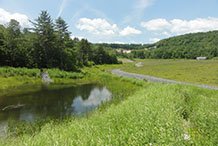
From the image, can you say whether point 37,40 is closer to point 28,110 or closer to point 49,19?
point 49,19

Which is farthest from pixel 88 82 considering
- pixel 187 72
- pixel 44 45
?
pixel 187 72

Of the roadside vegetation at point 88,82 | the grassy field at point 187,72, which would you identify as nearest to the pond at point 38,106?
the roadside vegetation at point 88,82

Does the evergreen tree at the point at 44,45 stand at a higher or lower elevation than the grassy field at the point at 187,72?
higher

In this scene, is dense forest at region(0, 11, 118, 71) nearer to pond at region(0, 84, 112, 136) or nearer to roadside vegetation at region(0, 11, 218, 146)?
roadside vegetation at region(0, 11, 218, 146)

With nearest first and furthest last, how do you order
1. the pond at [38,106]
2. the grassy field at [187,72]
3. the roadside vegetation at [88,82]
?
the roadside vegetation at [88,82]
the pond at [38,106]
the grassy field at [187,72]

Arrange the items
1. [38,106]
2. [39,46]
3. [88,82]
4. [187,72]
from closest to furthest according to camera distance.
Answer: [38,106] < [88,82] < [39,46] < [187,72]

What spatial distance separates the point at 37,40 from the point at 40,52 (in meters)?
2.99

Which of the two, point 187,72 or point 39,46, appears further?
point 187,72

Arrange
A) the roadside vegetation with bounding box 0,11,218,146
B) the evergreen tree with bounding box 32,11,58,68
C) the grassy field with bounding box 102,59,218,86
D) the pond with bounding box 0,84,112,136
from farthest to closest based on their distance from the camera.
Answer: the evergreen tree with bounding box 32,11,58,68 < the grassy field with bounding box 102,59,218,86 < the pond with bounding box 0,84,112,136 < the roadside vegetation with bounding box 0,11,218,146

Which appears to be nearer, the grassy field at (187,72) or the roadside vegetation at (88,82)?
the roadside vegetation at (88,82)

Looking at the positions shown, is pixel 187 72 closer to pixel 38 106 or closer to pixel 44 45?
pixel 44 45

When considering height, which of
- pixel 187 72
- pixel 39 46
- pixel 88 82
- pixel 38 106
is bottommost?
pixel 187 72

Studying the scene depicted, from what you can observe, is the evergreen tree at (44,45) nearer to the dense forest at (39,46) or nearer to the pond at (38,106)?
the dense forest at (39,46)

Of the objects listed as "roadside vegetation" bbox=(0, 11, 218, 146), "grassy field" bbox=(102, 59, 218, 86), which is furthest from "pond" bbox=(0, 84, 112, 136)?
"grassy field" bbox=(102, 59, 218, 86)
